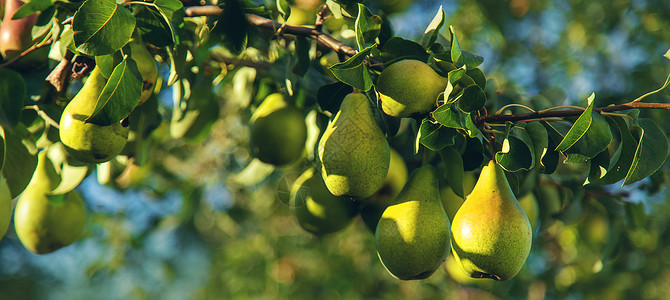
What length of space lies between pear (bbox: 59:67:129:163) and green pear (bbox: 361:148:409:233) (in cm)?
57

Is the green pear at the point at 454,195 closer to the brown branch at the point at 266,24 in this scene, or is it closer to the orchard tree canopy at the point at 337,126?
the orchard tree canopy at the point at 337,126

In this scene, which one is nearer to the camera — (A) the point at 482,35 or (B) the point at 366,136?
(B) the point at 366,136

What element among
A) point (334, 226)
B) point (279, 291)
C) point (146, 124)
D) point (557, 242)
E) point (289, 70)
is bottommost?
point (279, 291)

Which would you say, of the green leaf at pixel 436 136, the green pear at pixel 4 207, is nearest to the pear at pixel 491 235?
the green leaf at pixel 436 136

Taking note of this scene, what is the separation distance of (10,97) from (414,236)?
828 millimetres

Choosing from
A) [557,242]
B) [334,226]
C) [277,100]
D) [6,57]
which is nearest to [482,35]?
[557,242]

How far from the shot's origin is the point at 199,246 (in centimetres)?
383

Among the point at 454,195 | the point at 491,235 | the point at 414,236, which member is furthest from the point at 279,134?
the point at 491,235

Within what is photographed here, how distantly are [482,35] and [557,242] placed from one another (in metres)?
1.34

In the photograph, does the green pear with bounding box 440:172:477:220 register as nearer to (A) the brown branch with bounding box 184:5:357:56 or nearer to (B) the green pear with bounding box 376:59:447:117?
(B) the green pear with bounding box 376:59:447:117

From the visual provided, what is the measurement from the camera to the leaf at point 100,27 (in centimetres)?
97

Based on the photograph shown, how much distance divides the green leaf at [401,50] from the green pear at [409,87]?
0.18 feet

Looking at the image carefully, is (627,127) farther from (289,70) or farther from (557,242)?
(557,242)

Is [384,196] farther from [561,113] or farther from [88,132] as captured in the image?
[88,132]
